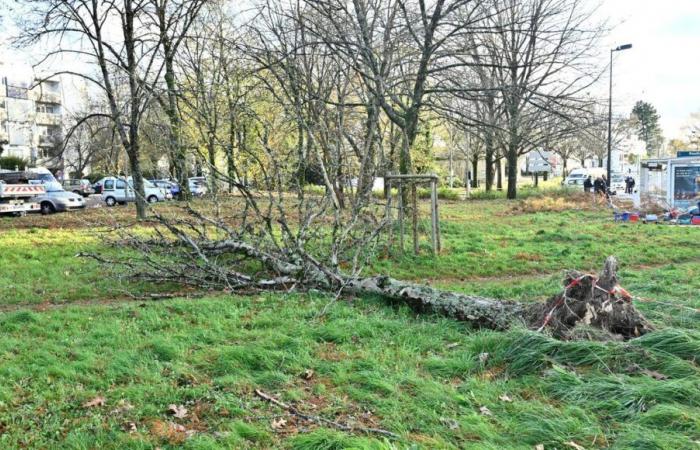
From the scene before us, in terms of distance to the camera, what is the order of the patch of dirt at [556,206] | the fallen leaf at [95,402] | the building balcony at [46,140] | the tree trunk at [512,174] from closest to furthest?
the fallen leaf at [95,402]
the patch of dirt at [556,206]
the tree trunk at [512,174]
the building balcony at [46,140]

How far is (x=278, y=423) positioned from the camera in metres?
3.82

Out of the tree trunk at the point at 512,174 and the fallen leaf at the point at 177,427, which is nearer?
the fallen leaf at the point at 177,427

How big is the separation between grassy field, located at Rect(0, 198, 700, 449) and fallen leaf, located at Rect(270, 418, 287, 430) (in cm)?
1

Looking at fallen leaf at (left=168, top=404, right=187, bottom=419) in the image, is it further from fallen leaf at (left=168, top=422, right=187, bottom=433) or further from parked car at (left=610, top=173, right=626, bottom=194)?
parked car at (left=610, top=173, right=626, bottom=194)

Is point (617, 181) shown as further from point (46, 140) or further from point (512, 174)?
point (46, 140)

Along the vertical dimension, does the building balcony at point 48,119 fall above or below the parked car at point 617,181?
above

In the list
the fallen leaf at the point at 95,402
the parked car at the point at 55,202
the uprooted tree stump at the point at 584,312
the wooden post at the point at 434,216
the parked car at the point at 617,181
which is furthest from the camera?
the parked car at the point at 617,181

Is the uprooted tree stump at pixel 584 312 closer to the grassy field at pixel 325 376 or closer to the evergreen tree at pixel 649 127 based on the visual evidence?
the grassy field at pixel 325 376

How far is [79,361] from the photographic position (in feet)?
16.4

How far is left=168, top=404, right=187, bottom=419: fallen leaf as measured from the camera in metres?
3.94

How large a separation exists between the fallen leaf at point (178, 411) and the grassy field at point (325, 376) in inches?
0.6

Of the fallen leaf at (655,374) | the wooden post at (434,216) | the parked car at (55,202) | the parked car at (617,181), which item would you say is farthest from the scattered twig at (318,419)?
the parked car at (617,181)

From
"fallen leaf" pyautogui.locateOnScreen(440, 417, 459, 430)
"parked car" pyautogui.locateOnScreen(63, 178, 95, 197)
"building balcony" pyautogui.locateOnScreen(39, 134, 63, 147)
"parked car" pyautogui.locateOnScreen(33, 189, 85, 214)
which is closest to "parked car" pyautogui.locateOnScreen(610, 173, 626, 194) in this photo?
"parked car" pyautogui.locateOnScreen(33, 189, 85, 214)

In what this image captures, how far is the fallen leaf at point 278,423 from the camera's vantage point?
3.78 meters
